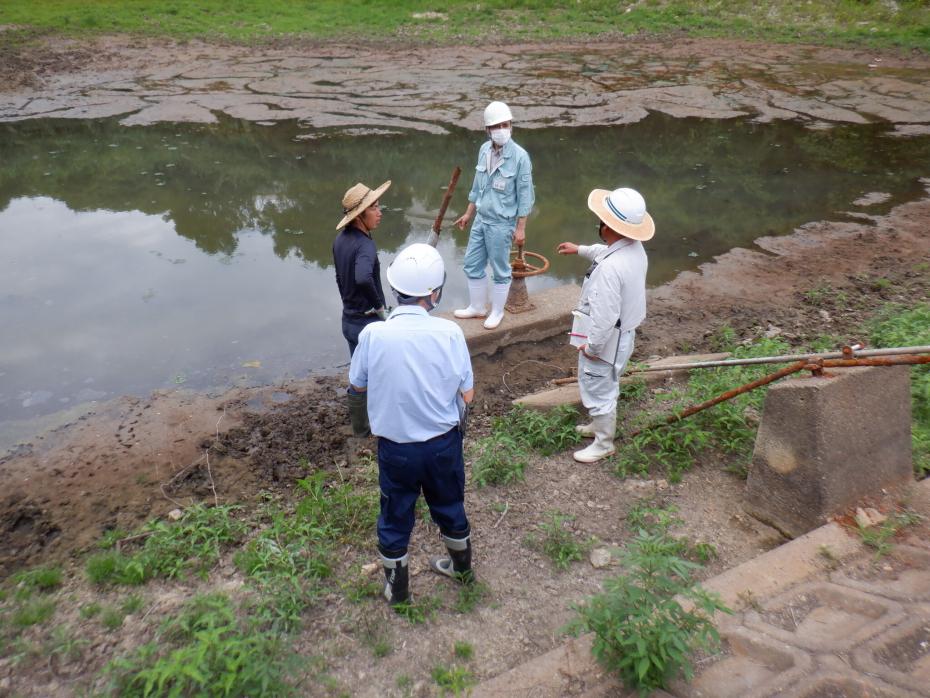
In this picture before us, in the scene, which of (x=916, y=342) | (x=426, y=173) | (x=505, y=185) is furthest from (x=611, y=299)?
(x=426, y=173)

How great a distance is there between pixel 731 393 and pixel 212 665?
2653 mm

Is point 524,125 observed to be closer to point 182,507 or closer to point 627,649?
point 182,507

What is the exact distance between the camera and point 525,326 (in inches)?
218

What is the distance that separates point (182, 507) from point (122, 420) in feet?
4.01

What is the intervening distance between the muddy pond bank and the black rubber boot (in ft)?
0.43

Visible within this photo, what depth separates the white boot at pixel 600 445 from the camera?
13.1 feet

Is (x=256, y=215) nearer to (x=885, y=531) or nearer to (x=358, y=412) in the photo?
(x=358, y=412)

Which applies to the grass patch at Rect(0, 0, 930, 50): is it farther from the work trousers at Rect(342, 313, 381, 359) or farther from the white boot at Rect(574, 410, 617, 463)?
the white boot at Rect(574, 410, 617, 463)

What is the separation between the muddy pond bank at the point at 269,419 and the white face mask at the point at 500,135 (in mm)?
1651

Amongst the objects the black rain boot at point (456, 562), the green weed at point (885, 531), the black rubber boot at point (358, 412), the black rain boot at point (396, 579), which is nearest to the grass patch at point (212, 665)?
the black rain boot at point (396, 579)

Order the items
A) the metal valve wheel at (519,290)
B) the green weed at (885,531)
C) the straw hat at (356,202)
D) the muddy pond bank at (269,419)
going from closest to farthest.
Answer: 1. the green weed at (885,531)
2. the muddy pond bank at (269,419)
3. the straw hat at (356,202)
4. the metal valve wheel at (519,290)

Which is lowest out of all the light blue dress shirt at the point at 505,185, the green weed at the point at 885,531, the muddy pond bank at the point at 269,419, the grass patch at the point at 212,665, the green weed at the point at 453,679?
the muddy pond bank at the point at 269,419

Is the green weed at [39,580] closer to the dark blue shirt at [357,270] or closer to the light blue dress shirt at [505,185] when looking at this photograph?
the dark blue shirt at [357,270]

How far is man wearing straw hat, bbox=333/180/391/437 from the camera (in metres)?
→ 4.18
